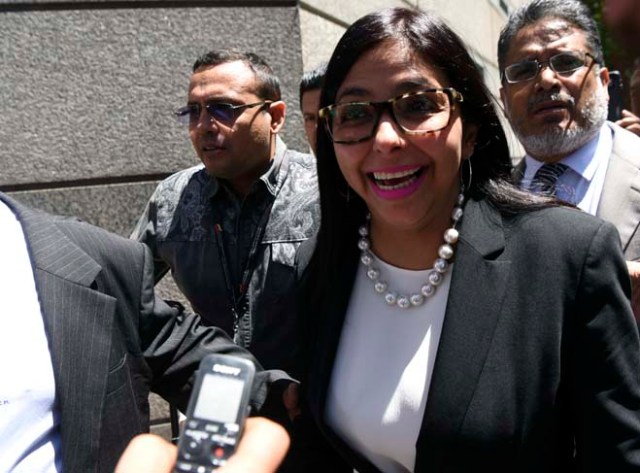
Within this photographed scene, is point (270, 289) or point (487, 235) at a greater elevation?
point (487, 235)

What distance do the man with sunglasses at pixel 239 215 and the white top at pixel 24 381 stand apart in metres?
1.35

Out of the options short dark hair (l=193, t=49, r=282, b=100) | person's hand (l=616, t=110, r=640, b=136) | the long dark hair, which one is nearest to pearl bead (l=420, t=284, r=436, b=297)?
the long dark hair

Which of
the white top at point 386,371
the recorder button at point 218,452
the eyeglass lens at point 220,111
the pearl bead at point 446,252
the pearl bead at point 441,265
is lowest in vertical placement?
the white top at point 386,371

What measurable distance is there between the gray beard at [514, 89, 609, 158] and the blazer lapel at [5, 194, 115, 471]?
67.7 inches

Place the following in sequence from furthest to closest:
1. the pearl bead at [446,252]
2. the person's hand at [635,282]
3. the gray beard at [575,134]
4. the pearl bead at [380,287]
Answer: the gray beard at [575,134] < the person's hand at [635,282] < the pearl bead at [380,287] < the pearl bead at [446,252]

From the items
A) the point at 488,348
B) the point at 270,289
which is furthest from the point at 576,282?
the point at 270,289

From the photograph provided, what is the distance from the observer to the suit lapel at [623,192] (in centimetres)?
259

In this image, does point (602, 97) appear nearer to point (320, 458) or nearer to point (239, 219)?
point (239, 219)

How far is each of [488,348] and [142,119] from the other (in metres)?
3.63

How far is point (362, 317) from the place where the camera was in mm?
2062

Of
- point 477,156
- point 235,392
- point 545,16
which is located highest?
point 545,16

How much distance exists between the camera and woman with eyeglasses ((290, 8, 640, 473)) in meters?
1.72

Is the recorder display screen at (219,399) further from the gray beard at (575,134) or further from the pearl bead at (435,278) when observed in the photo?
the gray beard at (575,134)

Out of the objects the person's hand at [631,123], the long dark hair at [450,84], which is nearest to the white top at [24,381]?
the long dark hair at [450,84]
